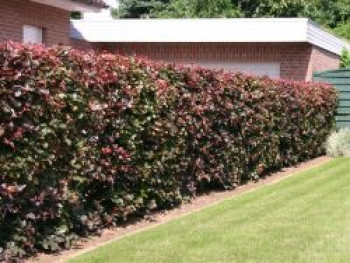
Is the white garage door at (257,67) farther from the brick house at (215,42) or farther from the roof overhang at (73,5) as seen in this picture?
the roof overhang at (73,5)

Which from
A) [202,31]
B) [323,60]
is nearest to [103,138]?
[202,31]

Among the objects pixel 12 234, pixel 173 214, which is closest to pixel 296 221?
pixel 173 214

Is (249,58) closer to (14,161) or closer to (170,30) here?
(170,30)

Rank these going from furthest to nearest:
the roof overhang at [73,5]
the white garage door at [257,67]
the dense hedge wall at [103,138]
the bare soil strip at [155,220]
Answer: the white garage door at [257,67]
the roof overhang at [73,5]
the bare soil strip at [155,220]
the dense hedge wall at [103,138]

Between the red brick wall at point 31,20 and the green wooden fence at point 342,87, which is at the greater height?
the red brick wall at point 31,20

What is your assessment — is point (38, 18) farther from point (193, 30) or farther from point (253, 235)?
point (253, 235)

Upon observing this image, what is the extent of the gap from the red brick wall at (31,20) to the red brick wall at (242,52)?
5433 millimetres

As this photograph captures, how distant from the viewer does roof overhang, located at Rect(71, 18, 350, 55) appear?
66.8ft

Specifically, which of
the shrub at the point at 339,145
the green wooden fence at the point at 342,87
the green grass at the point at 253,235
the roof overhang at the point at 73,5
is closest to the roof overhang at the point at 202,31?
the green wooden fence at the point at 342,87

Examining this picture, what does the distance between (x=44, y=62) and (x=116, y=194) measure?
218 centimetres

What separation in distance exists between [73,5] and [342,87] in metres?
8.68

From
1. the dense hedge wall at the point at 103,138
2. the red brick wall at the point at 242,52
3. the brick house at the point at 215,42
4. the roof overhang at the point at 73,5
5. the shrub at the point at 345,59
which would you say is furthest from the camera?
the shrub at the point at 345,59

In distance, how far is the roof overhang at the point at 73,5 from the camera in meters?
14.5

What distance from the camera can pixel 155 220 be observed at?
31.7 feet
